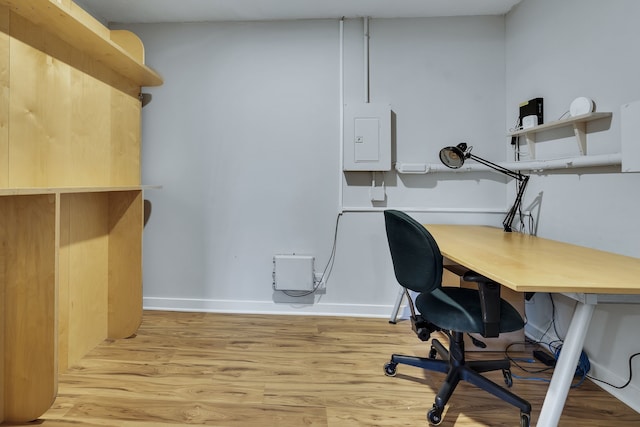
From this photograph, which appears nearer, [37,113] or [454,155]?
[37,113]

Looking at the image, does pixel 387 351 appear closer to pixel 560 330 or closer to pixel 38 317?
pixel 560 330

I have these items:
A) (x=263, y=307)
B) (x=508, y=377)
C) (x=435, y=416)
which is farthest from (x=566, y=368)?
(x=263, y=307)

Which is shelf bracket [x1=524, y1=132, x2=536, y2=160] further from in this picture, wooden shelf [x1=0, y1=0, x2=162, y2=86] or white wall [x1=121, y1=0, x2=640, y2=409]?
wooden shelf [x1=0, y1=0, x2=162, y2=86]

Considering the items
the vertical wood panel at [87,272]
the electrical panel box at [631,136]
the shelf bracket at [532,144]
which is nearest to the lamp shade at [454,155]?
the shelf bracket at [532,144]

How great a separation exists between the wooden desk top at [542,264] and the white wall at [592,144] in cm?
20

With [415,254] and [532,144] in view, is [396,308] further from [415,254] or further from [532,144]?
[532,144]

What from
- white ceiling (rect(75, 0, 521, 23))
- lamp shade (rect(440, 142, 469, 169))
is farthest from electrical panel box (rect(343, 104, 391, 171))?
white ceiling (rect(75, 0, 521, 23))

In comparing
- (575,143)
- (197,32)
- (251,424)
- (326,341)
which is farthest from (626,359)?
(197,32)

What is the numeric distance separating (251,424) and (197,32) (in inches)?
109

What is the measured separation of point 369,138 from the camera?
2.43m

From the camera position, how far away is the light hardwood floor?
54.7 inches

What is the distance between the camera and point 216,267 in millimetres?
2598

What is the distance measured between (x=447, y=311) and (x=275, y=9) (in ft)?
7.91

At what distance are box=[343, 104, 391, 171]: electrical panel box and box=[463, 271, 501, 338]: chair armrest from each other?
1.36 metres
